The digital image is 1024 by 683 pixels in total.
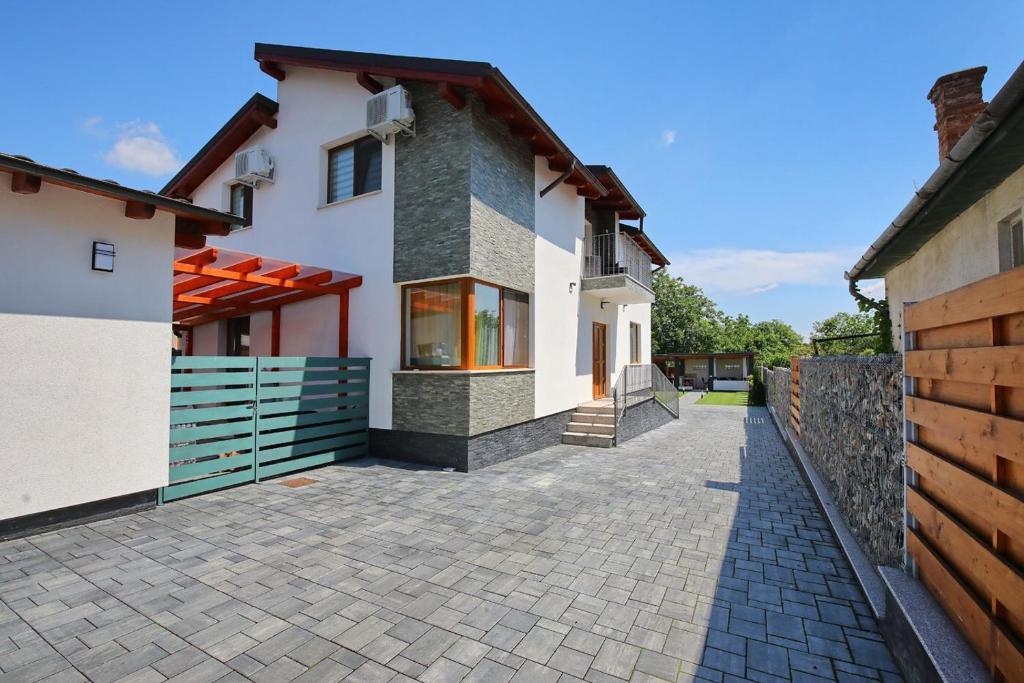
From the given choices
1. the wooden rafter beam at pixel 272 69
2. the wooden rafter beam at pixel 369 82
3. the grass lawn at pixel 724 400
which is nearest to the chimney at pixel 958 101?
the wooden rafter beam at pixel 369 82

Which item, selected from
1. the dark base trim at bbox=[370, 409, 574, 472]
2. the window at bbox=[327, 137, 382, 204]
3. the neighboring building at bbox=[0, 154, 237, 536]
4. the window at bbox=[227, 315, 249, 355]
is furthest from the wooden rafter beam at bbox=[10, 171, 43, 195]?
the window at bbox=[227, 315, 249, 355]

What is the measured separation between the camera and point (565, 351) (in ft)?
35.6

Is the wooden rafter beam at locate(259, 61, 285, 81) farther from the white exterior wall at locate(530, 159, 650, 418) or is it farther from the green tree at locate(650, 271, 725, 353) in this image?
the green tree at locate(650, 271, 725, 353)

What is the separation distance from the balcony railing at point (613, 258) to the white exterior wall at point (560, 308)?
583 millimetres

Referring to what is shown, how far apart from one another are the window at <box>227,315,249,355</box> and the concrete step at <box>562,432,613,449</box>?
27.3ft

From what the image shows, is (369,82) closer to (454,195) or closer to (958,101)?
(454,195)

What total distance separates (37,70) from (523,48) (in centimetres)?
856

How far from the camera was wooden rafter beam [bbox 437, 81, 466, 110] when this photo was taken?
7.53 meters

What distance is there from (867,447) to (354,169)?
9.58m

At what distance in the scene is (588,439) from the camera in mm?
10219

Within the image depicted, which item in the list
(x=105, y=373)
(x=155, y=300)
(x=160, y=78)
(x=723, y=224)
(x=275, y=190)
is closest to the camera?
(x=105, y=373)

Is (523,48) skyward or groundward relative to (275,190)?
skyward

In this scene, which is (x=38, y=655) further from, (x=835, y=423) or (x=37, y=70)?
(x=37, y=70)

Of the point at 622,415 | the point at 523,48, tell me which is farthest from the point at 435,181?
the point at 622,415
